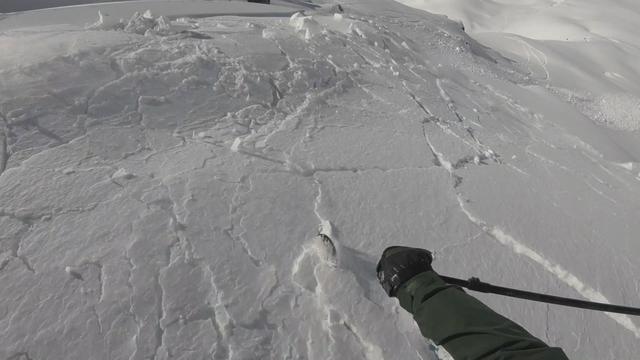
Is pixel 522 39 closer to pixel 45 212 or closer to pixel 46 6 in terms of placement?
pixel 46 6

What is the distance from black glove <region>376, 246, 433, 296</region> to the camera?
1.64 meters

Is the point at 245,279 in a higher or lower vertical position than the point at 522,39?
higher

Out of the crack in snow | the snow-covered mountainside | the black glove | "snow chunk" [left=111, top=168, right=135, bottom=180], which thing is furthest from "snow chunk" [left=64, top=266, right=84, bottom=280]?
the crack in snow

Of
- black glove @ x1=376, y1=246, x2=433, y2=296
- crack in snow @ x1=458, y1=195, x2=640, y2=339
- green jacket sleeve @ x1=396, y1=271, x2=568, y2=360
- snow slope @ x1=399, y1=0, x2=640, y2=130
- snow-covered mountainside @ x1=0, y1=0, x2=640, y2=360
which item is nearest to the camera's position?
green jacket sleeve @ x1=396, y1=271, x2=568, y2=360

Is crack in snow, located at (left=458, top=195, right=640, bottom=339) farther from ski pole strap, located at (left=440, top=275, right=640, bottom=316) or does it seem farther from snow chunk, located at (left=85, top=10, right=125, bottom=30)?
snow chunk, located at (left=85, top=10, right=125, bottom=30)

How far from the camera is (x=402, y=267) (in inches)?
65.1

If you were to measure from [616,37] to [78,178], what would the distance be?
14264mm

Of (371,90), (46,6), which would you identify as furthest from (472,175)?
(46,6)

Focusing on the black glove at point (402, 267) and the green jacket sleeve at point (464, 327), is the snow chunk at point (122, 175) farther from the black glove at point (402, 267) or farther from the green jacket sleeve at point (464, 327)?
the green jacket sleeve at point (464, 327)

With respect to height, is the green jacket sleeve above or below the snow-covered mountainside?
above

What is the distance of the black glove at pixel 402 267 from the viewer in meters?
1.64

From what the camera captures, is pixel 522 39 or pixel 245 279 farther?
pixel 522 39

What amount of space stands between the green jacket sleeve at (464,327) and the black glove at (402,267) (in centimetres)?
3

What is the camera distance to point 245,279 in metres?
2.20
